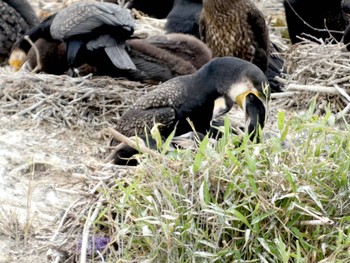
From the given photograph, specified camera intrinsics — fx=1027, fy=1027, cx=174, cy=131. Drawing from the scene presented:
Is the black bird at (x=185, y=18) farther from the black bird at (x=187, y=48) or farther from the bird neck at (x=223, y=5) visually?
the bird neck at (x=223, y=5)

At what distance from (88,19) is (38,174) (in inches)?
83.0

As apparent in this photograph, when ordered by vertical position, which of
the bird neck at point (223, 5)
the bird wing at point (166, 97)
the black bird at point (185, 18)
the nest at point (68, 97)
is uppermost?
the bird wing at point (166, 97)

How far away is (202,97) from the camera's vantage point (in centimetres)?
645

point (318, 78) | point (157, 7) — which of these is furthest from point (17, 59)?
point (318, 78)

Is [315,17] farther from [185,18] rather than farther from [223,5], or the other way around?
[223,5]

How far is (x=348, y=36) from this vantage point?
8.25m

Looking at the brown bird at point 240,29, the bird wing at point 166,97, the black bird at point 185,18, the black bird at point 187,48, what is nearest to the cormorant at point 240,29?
the brown bird at point 240,29

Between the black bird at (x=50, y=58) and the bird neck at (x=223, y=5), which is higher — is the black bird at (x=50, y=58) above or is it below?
below

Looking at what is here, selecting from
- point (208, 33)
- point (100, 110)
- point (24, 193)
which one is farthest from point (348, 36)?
point (24, 193)

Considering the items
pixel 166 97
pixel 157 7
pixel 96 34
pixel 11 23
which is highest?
pixel 166 97

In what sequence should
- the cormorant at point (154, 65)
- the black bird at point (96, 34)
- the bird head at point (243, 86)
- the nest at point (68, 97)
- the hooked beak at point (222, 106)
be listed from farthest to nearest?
the cormorant at point (154, 65), the black bird at point (96, 34), the nest at point (68, 97), the hooked beak at point (222, 106), the bird head at point (243, 86)

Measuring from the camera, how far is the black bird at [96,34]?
27.7ft

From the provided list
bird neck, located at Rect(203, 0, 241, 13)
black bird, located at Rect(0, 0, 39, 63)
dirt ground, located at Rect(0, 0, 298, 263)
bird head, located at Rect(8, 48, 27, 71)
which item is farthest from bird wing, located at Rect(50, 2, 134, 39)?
black bird, located at Rect(0, 0, 39, 63)

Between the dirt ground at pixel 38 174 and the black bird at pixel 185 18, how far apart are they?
1901 millimetres
